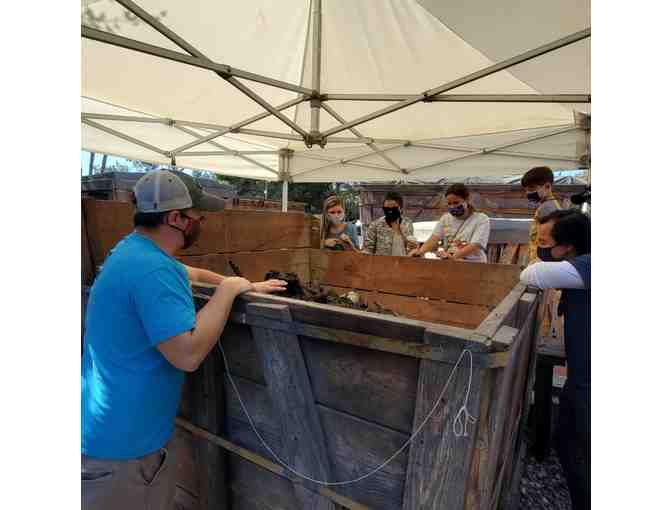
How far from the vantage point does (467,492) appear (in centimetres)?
97

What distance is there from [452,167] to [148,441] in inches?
225

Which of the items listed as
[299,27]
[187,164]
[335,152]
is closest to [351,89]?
[299,27]

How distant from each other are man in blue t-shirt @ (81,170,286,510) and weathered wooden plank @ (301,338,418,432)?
0.38 meters

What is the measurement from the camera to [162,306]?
3.85 feet

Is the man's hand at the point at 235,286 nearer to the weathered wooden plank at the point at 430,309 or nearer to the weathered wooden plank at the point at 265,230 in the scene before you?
the weathered wooden plank at the point at 265,230

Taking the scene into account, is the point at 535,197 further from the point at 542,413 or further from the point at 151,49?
the point at 151,49

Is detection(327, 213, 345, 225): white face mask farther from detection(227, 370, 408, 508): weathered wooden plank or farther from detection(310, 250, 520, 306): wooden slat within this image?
detection(227, 370, 408, 508): weathered wooden plank

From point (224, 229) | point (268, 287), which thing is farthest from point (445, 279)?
point (268, 287)

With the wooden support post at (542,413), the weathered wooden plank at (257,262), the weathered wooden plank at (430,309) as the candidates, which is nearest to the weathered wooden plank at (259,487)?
the weathered wooden plank at (257,262)

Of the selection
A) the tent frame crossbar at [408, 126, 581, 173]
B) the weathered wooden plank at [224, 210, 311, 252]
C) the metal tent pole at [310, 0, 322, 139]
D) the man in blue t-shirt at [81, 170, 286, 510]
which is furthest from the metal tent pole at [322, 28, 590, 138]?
the man in blue t-shirt at [81, 170, 286, 510]

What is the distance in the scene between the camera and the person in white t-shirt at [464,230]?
3.84 metres

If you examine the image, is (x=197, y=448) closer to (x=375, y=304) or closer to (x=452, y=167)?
(x=375, y=304)

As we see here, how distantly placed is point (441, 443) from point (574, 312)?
4.56 feet

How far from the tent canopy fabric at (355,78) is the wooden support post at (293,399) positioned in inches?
99.1
